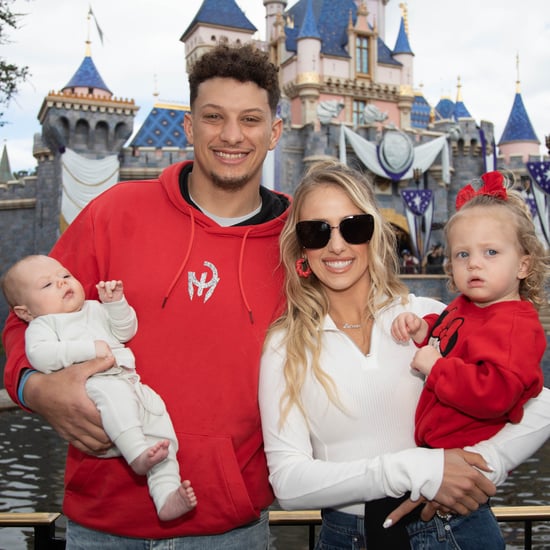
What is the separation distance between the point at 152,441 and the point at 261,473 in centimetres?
40

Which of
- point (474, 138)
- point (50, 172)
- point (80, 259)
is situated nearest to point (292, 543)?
point (80, 259)

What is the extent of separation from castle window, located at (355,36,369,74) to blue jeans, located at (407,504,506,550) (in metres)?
23.2

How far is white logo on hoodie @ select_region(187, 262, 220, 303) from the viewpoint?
2.04 m

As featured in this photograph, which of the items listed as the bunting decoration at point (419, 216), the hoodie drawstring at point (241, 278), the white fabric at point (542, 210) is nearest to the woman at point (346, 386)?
the hoodie drawstring at point (241, 278)

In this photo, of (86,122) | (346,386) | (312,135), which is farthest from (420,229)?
(346,386)

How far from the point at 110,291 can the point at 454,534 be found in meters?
1.26

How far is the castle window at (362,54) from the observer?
2330 centimetres

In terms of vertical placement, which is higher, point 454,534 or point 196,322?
point 196,322

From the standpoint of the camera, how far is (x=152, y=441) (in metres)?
1.89

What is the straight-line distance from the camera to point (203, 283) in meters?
2.05

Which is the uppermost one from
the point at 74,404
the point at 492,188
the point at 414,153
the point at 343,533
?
the point at 414,153

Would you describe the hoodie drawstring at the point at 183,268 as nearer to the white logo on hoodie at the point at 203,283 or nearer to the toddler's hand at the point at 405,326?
the white logo on hoodie at the point at 203,283

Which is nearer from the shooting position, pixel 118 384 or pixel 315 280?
pixel 118 384

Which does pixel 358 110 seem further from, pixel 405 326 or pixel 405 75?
pixel 405 326
